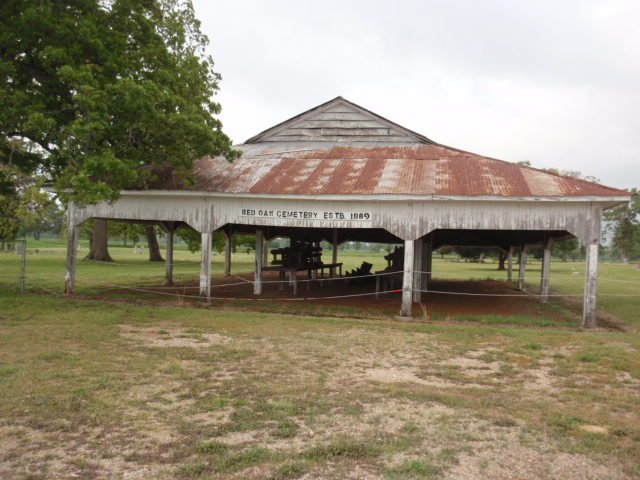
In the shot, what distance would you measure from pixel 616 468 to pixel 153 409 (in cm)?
451

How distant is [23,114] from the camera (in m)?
12.0

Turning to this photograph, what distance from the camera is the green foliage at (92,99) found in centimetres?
1163

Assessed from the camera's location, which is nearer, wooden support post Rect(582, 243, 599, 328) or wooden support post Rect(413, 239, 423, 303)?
wooden support post Rect(582, 243, 599, 328)

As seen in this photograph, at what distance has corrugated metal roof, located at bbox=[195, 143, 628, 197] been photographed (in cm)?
1295

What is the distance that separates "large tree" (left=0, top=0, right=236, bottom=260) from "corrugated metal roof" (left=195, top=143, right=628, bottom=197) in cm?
148

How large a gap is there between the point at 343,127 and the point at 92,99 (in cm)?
921

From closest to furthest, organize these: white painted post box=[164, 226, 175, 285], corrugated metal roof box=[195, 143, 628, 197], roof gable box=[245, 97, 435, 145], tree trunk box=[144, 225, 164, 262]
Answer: corrugated metal roof box=[195, 143, 628, 197] < roof gable box=[245, 97, 435, 145] < white painted post box=[164, 226, 175, 285] < tree trunk box=[144, 225, 164, 262]

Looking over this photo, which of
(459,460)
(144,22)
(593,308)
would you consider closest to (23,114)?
(144,22)

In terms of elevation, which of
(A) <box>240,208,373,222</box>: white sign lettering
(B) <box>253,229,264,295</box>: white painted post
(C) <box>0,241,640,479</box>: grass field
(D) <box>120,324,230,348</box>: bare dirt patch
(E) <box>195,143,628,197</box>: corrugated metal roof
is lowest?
(D) <box>120,324,230,348</box>: bare dirt patch

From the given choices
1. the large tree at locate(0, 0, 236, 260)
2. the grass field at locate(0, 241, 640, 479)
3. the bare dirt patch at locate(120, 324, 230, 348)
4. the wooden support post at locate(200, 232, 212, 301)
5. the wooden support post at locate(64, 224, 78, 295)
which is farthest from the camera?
the wooden support post at locate(64, 224, 78, 295)

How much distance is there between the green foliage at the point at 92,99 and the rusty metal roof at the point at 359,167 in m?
1.76

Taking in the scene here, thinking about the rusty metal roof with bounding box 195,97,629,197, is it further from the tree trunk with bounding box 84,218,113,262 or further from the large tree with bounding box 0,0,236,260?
the tree trunk with bounding box 84,218,113,262

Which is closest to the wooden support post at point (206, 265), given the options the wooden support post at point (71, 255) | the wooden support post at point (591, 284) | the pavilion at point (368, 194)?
the pavilion at point (368, 194)

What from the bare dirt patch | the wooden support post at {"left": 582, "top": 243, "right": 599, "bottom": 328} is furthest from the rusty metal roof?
the bare dirt patch
